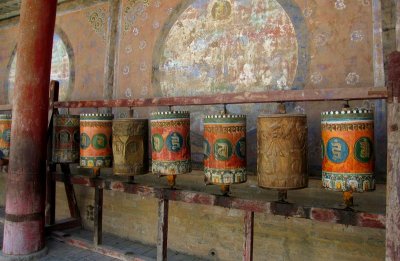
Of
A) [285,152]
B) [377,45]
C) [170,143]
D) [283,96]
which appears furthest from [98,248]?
[377,45]

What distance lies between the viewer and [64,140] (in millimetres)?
3627

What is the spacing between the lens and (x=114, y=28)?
4.58 m

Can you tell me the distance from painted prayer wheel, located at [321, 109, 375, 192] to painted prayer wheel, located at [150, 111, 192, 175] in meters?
1.17

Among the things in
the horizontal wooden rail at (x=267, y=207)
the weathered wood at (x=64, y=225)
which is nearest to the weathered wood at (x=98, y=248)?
the weathered wood at (x=64, y=225)

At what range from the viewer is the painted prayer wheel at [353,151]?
85.8 inches

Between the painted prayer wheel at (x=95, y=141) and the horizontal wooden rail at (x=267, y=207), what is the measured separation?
Result: 21 centimetres

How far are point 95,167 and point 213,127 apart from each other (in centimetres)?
137

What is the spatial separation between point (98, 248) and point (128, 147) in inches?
44.1

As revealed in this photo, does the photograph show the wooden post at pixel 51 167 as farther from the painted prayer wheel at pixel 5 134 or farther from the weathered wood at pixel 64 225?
the painted prayer wheel at pixel 5 134

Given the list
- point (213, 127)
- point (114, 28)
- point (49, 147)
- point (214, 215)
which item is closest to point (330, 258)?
point (214, 215)

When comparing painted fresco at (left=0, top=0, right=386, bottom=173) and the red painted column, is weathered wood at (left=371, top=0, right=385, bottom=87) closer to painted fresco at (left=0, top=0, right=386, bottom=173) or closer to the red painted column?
painted fresco at (left=0, top=0, right=386, bottom=173)

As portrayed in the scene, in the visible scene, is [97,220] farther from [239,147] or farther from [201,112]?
[239,147]

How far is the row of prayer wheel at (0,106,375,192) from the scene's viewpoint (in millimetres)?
2195

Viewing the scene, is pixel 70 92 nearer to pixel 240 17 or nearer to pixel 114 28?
pixel 114 28
